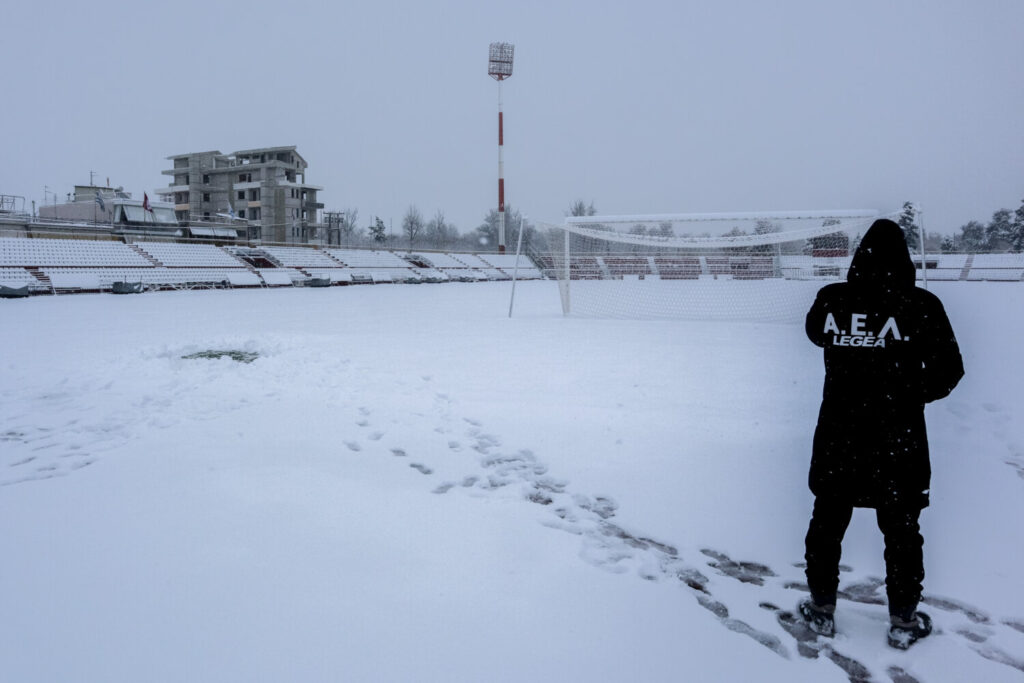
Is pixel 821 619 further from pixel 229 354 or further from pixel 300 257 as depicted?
pixel 300 257

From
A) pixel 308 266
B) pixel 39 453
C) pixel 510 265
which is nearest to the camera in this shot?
pixel 39 453

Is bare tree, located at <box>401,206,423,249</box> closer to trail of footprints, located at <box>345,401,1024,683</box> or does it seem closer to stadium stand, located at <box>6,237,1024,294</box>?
stadium stand, located at <box>6,237,1024,294</box>

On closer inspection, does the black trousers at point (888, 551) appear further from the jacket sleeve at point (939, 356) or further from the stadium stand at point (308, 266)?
the stadium stand at point (308, 266)

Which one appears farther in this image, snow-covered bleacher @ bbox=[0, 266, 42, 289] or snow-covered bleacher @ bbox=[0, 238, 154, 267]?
snow-covered bleacher @ bbox=[0, 238, 154, 267]

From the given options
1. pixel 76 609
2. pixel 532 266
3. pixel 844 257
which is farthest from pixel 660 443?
pixel 532 266

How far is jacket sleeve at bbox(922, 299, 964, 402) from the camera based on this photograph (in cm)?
220

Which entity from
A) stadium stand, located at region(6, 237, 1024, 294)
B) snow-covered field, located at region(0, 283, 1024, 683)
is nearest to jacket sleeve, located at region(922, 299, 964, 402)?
snow-covered field, located at region(0, 283, 1024, 683)

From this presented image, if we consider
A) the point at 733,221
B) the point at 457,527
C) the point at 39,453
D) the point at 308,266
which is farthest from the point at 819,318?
the point at 308,266

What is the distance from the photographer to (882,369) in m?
2.29

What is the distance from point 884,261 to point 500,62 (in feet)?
170

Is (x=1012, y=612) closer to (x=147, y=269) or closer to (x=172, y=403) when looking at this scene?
(x=172, y=403)

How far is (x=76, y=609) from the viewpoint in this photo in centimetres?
243

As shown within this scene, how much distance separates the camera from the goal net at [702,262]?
13.8m

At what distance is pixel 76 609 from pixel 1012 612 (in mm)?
4013
